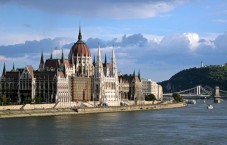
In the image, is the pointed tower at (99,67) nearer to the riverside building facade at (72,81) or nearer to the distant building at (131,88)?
the riverside building facade at (72,81)

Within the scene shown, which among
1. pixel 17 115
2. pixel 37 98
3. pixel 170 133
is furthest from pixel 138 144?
pixel 37 98

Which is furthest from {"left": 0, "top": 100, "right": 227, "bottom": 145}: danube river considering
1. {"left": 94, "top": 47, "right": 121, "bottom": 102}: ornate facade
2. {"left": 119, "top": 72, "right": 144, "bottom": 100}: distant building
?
{"left": 119, "top": 72, "right": 144, "bottom": 100}: distant building

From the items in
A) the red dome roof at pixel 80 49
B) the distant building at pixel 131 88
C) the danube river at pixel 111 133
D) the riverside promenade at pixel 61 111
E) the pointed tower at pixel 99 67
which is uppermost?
the red dome roof at pixel 80 49

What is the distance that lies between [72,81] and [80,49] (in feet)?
38.6

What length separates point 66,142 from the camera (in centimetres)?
4959

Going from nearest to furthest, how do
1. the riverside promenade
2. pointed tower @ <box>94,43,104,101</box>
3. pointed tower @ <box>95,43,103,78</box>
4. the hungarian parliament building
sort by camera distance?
the riverside promenade < the hungarian parliament building < pointed tower @ <box>94,43,104,101</box> < pointed tower @ <box>95,43,103,78</box>

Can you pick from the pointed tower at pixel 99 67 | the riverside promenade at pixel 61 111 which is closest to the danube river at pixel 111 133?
the riverside promenade at pixel 61 111

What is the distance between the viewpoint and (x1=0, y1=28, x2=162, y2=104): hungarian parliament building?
360 feet

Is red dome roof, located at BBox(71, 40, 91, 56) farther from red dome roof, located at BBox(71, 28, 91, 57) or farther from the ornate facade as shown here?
the ornate facade

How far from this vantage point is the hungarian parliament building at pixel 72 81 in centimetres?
10981

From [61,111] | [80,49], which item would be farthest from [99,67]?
[61,111]

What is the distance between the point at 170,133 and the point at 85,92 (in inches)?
2593

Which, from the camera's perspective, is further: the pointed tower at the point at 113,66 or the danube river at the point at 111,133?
the pointed tower at the point at 113,66

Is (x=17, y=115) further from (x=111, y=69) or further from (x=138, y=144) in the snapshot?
(x=111, y=69)
